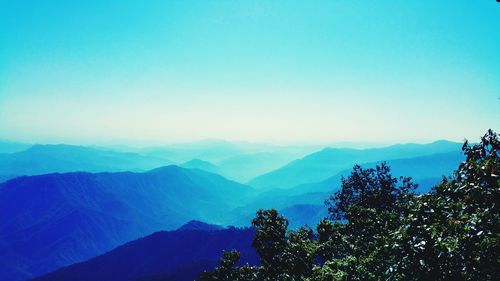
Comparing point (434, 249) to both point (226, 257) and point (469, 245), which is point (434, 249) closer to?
point (469, 245)

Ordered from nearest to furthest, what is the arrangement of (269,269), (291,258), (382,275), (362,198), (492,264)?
(492,264) < (382,275) < (291,258) < (269,269) < (362,198)

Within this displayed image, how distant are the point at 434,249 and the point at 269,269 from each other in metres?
17.0

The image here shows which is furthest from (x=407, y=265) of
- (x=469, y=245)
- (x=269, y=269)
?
(x=269, y=269)

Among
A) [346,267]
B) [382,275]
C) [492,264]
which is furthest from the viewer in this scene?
[346,267]

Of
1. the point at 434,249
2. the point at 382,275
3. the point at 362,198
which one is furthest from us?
the point at 362,198

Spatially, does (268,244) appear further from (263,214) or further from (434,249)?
(434,249)

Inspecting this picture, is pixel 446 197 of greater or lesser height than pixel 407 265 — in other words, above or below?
above

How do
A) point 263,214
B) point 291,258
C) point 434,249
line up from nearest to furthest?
point 434,249 → point 291,258 → point 263,214

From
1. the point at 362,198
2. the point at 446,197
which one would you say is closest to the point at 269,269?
the point at 446,197

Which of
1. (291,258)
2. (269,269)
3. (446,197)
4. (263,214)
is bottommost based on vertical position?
(269,269)

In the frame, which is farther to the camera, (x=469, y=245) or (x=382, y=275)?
(x=382, y=275)

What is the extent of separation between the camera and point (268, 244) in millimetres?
26469

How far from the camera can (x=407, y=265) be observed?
1094 centimetres

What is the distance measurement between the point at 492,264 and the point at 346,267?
781 centimetres
